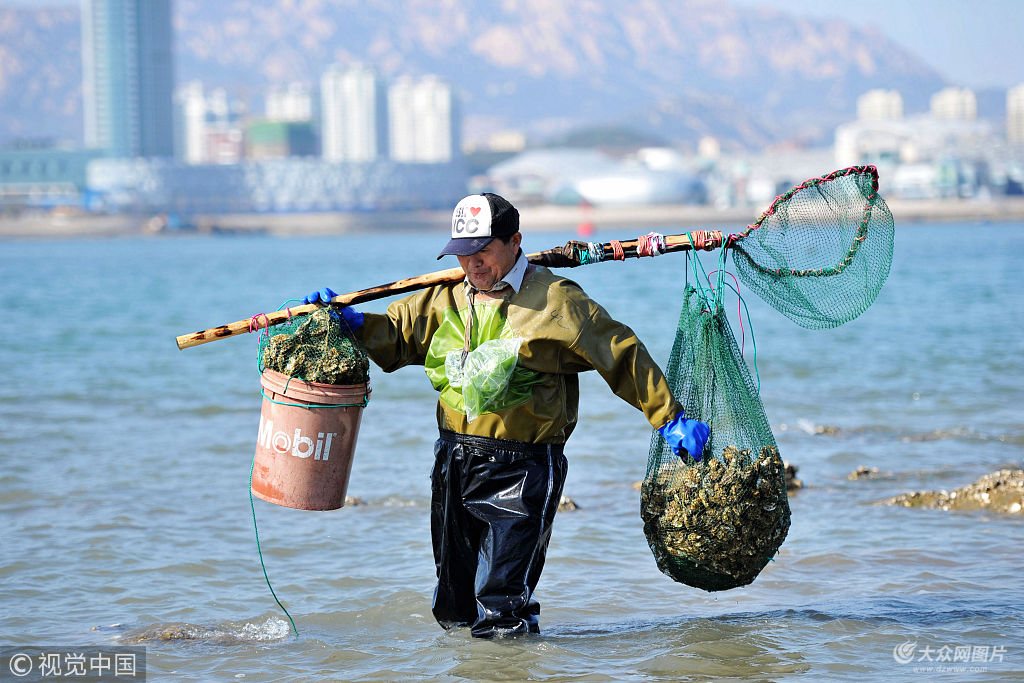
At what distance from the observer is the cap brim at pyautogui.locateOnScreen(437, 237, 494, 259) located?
147 inches

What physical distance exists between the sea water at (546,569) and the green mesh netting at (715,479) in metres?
0.25

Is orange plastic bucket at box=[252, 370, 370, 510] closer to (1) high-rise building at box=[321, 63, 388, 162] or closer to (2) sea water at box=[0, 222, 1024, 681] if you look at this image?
(2) sea water at box=[0, 222, 1024, 681]

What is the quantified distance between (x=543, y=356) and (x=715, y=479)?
0.76 meters

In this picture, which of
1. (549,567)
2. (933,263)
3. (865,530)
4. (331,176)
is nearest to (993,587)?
(865,530)

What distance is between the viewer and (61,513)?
6.77 metres

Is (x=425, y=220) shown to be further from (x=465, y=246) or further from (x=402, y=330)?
(x=465, y=246)

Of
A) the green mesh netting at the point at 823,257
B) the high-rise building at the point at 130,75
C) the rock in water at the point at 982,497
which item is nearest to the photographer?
the green mesh netting at the point at 823,257

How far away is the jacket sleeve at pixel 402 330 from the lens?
13.3 feet

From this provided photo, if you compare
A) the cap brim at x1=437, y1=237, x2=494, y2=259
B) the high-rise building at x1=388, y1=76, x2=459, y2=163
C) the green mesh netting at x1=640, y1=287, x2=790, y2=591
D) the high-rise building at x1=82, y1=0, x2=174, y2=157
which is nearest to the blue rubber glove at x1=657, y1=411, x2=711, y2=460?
the green mesh netting at x1=640, y1=287, x2=790, y2=591

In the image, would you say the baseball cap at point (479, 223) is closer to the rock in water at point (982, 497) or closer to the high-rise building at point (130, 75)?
the rock in water at point (982, 497)

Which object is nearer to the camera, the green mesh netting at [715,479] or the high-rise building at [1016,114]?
the green mesh netting at [715,479]

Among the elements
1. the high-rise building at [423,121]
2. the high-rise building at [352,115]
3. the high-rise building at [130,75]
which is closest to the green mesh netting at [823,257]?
the high-rise building at [130,75]

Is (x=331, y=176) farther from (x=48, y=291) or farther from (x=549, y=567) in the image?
(x=549, y=567)

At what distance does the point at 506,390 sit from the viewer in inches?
150
